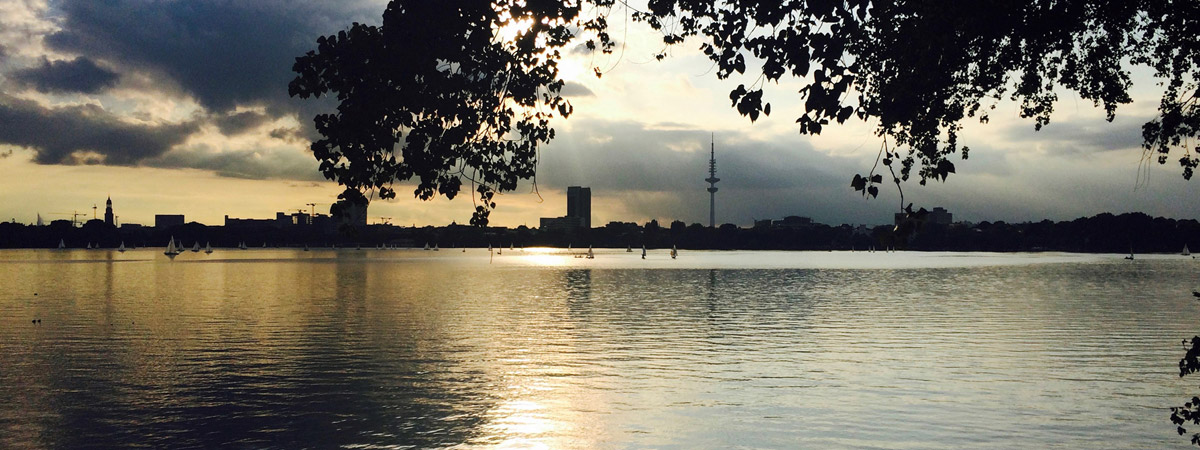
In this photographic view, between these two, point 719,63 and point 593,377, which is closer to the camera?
point 719,63

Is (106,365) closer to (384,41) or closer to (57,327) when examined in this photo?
(57,327)

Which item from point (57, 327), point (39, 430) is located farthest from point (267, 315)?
point (39, 430)

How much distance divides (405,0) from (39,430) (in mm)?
14526

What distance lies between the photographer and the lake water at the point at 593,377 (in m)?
21.7

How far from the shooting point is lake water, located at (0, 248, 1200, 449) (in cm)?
2169

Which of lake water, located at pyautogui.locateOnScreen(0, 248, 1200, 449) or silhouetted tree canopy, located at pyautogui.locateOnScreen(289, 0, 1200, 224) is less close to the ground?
silhouetted tree canopy, located at pyautogui.locateOnScreen(289, 0, 1200, 224)

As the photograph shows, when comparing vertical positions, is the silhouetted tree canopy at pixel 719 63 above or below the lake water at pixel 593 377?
above

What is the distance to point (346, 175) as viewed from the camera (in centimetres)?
1434

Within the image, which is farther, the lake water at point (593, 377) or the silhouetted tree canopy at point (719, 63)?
the lake water at point (593, 377)

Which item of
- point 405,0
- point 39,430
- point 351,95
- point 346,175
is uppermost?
point 405,0

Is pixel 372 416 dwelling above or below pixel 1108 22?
below

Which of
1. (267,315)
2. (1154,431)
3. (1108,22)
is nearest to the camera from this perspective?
(1108,22)

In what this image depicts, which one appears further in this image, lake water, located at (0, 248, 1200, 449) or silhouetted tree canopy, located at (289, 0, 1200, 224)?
lake water, located at (0, 248, 1200, 449)

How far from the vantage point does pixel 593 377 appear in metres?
30.5
